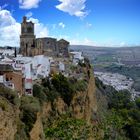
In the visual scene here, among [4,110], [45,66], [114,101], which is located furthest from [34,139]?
[114,101]

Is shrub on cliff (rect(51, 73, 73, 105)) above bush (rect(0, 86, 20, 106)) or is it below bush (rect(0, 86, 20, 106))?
below

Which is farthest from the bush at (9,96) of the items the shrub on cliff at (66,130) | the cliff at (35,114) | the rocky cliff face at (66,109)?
the shrub on cliff at (66,130)

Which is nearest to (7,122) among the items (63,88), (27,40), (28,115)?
(28,115)

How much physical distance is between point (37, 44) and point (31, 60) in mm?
12729

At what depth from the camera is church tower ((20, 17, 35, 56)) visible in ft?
204

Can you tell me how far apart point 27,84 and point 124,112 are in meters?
40.2

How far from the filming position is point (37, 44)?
64438mm

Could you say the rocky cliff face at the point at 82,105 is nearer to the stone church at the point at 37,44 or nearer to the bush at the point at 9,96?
the stone church at the point at 37,44

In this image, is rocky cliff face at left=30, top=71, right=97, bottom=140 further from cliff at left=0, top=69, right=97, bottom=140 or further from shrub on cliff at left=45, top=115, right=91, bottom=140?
shrub on cliff at left=45, top=115, right=91, bottom=140

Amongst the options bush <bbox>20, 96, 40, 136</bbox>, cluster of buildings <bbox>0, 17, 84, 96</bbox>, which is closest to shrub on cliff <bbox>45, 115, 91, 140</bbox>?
cluster of buildings <bbox>0, 17, 84, 96</bbox>

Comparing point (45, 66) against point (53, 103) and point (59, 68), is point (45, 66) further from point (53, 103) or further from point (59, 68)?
point (53, 103)

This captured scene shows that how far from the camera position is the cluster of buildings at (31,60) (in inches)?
1390

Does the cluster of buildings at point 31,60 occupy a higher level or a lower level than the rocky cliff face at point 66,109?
higher

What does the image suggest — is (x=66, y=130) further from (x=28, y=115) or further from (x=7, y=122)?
(x=7, y=122)
